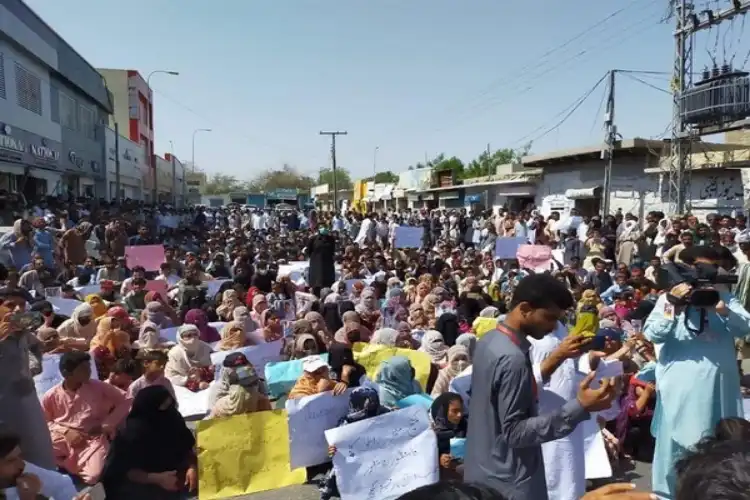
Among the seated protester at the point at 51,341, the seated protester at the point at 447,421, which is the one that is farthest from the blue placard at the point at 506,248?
the seated protester at the point at 51,341

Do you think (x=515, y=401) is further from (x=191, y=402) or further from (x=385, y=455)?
(x=191, y=402)

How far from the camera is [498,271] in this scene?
1234 centimetres

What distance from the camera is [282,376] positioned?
657 cm

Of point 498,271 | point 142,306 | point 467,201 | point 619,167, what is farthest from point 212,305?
point 467,201

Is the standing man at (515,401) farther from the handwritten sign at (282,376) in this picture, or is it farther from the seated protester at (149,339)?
the seated protester at (149,339)

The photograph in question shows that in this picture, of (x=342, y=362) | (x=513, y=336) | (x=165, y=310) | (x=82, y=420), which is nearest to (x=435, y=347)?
(x=342, y=362)

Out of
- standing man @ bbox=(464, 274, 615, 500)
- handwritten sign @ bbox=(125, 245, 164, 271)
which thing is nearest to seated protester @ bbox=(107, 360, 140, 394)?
standing man @ bbox=(464, 274, 615, 500)

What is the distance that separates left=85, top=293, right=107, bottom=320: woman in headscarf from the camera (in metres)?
8.54

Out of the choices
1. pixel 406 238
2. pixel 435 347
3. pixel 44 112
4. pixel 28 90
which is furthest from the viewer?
pixel 44 112

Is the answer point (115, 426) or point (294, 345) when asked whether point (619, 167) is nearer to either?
point (294, 345)

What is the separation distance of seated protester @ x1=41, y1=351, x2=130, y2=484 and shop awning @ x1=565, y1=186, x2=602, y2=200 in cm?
1832

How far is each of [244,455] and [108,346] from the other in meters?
2.63

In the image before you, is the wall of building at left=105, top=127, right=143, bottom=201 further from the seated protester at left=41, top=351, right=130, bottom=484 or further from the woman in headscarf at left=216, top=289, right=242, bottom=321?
the seated protester at left=41, top=351, right=130, bottom=484

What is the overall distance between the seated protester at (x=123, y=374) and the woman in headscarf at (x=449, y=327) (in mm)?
3498
